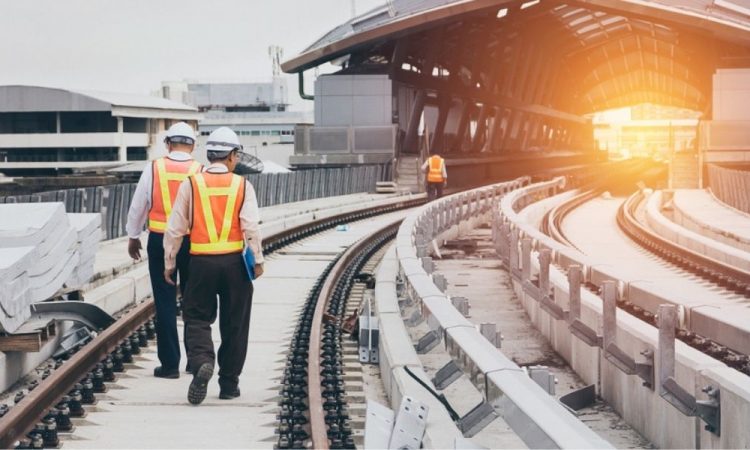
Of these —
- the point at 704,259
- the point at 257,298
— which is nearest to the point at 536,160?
the point at 704,259

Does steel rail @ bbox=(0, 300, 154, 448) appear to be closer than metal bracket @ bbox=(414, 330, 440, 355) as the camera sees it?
Yes

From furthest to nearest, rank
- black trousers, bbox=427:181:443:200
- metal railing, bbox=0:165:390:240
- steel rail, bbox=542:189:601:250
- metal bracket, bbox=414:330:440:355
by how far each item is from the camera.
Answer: black trousers, bbox=427:181:443:200 < steel rail, bbox=542:189:601:250 < metal railing, bbox=0:165:390:240 < metal bracket, bbox=414:330:440:355

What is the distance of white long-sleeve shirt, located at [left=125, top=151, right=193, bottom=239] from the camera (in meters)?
9.66

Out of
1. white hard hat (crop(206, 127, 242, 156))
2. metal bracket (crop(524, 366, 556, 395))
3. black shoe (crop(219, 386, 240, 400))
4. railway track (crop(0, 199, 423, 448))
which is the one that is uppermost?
white hard hat (crop(206, 127, 242, 156))

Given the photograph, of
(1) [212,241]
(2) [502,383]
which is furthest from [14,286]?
(2) [502,383]

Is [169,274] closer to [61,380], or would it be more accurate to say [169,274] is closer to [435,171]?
[61,380]

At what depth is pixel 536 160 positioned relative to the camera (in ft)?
313

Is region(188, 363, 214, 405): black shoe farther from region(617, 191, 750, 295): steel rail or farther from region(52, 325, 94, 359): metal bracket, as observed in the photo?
region(617, 191, 750, 295): steel rail

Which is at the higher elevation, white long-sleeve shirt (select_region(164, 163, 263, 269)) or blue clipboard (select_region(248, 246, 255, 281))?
white long-sleeve shirt (select_region(164, 163, 263, 269))

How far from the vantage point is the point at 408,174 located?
185 ft

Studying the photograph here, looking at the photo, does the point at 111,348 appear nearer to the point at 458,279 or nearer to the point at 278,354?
the point at 278,354

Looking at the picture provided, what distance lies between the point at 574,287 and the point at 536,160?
85.3 meters

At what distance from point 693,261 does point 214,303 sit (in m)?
15.8

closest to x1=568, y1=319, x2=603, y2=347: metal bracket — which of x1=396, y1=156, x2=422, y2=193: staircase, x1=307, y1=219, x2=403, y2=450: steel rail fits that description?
x1=307, y1=219, x2=403, y2=450: steel rail
